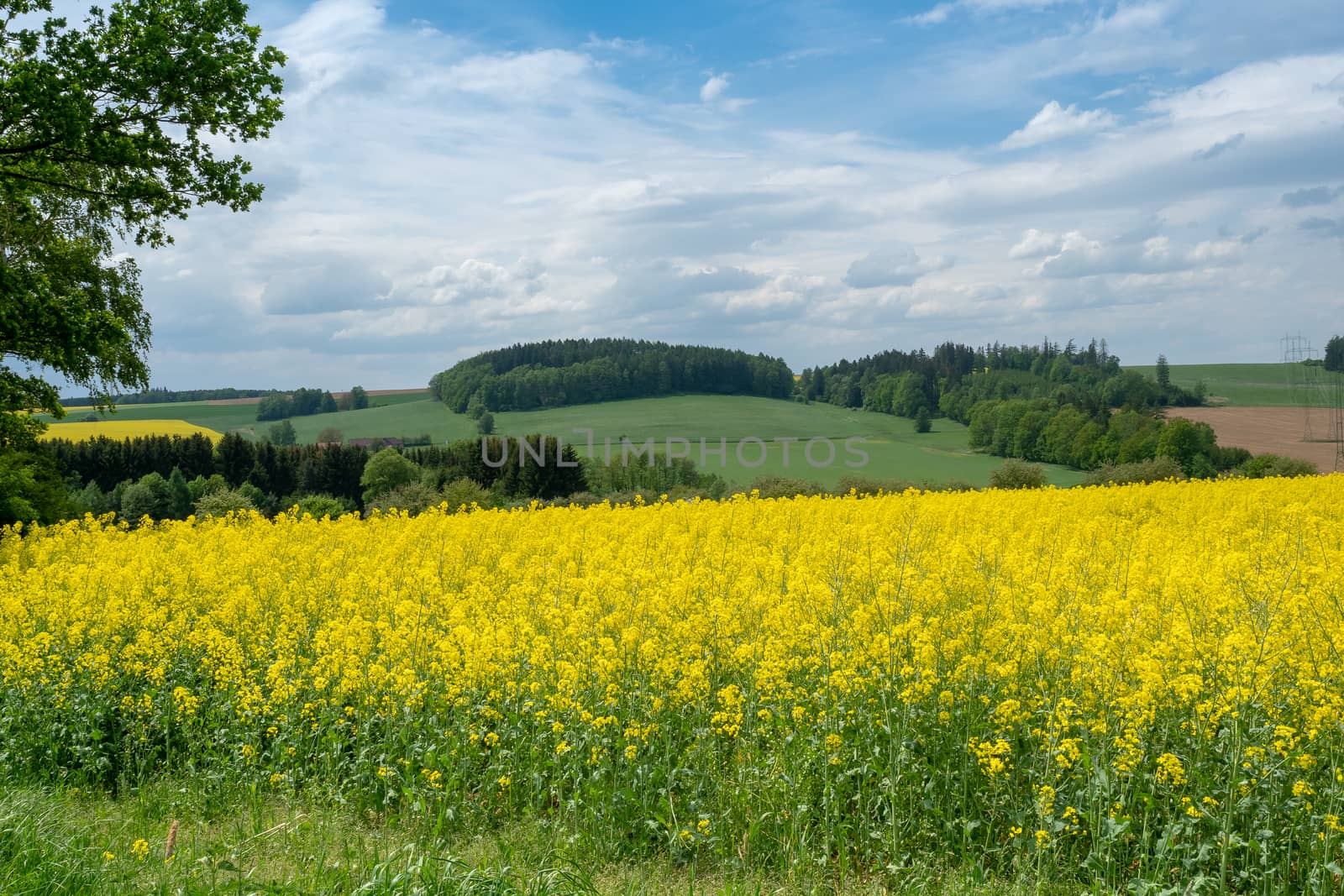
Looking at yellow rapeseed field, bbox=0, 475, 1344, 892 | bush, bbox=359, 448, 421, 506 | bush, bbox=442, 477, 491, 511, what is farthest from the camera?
bush, bbox=359, 448, 421, 506

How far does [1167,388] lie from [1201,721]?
81479mm

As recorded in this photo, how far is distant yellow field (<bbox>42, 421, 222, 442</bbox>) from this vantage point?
8475cm

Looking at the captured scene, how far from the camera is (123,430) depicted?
9550 cm

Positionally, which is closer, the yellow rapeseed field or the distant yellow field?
the yellow rapeseed field

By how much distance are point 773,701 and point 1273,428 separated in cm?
6858

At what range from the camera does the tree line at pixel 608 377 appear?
11238 centimetres

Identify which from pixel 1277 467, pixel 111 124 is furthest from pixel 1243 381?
pixel 111 124

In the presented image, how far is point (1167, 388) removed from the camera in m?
77.6

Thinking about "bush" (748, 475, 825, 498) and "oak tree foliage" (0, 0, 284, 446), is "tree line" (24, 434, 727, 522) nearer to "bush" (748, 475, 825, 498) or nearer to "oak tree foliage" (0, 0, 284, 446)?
"bush" (748, 475, 825, 498)

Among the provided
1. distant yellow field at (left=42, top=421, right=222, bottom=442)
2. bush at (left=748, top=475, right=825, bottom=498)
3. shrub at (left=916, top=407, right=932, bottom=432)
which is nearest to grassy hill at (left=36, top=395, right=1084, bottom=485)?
shrub at (left=916, top=407, right=932, bottom=432)

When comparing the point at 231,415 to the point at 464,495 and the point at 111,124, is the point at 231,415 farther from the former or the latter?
the point at 111,124

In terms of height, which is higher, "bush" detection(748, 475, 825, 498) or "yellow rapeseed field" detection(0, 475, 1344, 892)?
"yellow rapeseed field" detection(0, 475, 1344, 892)

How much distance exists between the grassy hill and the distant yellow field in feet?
5.03

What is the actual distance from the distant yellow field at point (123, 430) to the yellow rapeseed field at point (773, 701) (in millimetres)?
82067
